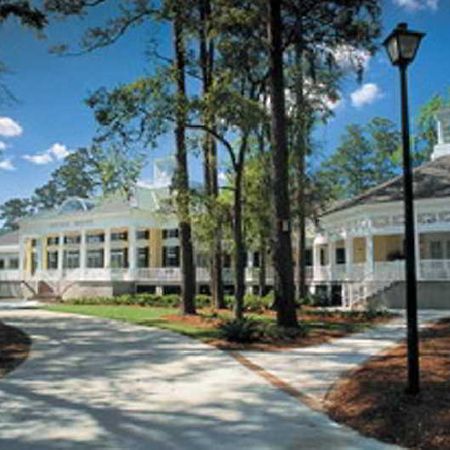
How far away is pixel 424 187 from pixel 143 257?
19.7 metres

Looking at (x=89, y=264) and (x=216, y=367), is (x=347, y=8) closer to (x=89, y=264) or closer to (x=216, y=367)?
(x=216, y=367)

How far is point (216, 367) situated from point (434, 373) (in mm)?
3398

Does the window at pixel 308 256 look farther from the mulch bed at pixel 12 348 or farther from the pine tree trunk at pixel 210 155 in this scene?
the mulch bed at pixel 12 348

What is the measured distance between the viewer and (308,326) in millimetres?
15367

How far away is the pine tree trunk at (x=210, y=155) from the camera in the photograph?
1786 cm

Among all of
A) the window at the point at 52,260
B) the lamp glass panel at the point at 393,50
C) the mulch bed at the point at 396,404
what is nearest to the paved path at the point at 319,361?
the mulch bed at the point at 396,404

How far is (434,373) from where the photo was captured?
8.03 meters

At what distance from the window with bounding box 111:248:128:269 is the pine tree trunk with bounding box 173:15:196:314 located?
19.2 meters

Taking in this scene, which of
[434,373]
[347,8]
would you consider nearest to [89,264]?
[347,8]

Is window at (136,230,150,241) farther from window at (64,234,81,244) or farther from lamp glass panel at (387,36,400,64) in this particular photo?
lamp glass panel at (387,36,400,64)

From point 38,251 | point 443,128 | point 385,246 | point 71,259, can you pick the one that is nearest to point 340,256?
point 385,246

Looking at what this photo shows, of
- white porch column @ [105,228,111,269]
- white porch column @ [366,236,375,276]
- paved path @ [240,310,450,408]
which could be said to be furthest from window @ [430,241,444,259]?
white porch column @ [105,228,111,269]

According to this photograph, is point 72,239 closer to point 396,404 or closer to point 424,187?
point 424,187

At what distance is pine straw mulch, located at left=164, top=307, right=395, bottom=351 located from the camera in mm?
12047
